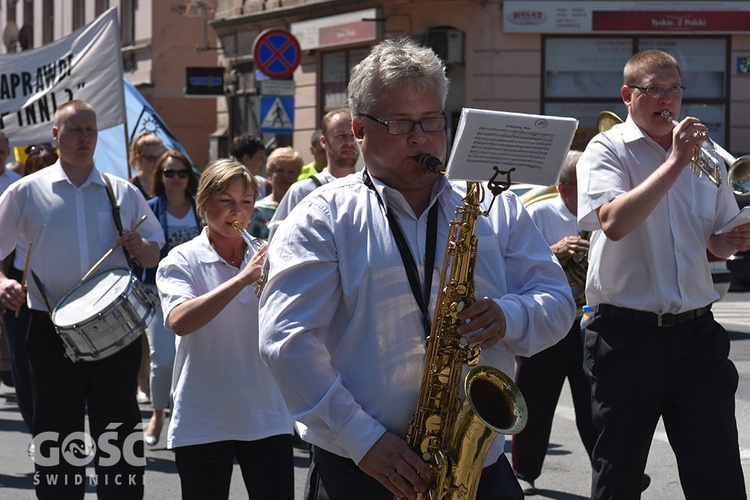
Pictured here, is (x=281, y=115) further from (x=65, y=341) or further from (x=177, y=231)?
(x=65, y=341)

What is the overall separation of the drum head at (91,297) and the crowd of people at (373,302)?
47 millimetres

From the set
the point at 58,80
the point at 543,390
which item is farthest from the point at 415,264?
the point at 58,80

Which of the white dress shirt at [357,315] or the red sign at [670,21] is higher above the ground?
the red sign at [670,21]

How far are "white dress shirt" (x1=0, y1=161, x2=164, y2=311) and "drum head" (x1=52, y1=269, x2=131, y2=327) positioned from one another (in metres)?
0.09

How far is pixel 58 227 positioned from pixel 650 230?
292cm

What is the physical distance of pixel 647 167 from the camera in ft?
16.7

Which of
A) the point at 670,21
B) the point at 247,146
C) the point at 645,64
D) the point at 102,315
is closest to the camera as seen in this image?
the point at 645,64

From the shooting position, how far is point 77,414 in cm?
620

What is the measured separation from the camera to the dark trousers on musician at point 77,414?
612 cm

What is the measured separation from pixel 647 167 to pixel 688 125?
43cm

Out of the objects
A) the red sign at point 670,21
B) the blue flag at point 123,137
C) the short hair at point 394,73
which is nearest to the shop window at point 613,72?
the red sign at point 670,21

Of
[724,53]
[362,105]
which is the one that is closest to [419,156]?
[362,105]

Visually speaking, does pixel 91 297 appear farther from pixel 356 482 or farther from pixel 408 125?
pixel 408 125

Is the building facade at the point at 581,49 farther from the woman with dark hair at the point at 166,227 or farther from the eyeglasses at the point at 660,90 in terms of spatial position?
the eyeglasses at the point at 660,90
